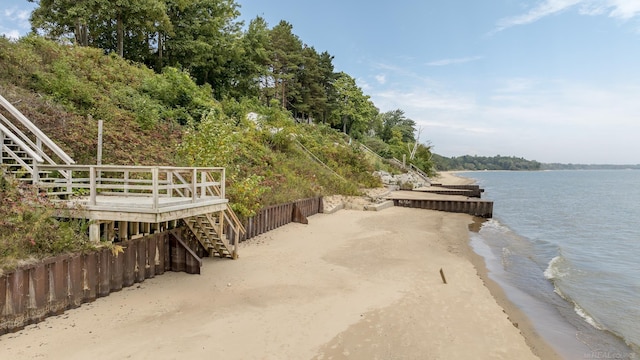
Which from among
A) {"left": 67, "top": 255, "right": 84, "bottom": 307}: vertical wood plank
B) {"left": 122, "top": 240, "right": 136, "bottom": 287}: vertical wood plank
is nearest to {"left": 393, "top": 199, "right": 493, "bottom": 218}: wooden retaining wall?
{"left": 122, "top": 240, "right": 136, "bottom": 287}: vertical wood plank

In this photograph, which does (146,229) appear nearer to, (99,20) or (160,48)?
(99,20)

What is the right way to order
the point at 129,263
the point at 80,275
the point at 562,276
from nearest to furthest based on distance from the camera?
the point at 80,275 → the point at 129,263 → the point at 562,276

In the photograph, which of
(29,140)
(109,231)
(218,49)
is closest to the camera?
(109,231)

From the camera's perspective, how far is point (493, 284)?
12.3 meters

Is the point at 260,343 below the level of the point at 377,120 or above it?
below

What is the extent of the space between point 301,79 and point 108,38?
26.8m

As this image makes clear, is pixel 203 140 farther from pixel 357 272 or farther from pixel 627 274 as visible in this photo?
pixel 627 274

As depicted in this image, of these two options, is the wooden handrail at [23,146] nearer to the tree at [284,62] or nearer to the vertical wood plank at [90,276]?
the vertical wood plank at [90,276]

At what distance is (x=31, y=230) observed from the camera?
7.37 metres

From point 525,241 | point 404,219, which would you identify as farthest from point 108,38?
point 525,241

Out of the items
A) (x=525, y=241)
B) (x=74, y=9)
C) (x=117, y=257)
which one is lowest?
(x=525, y=241)

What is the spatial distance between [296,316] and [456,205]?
24647 millimetres

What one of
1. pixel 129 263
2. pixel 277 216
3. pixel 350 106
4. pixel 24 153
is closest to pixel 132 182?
pixel 129 263

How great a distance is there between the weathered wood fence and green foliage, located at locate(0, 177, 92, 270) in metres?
0.31
